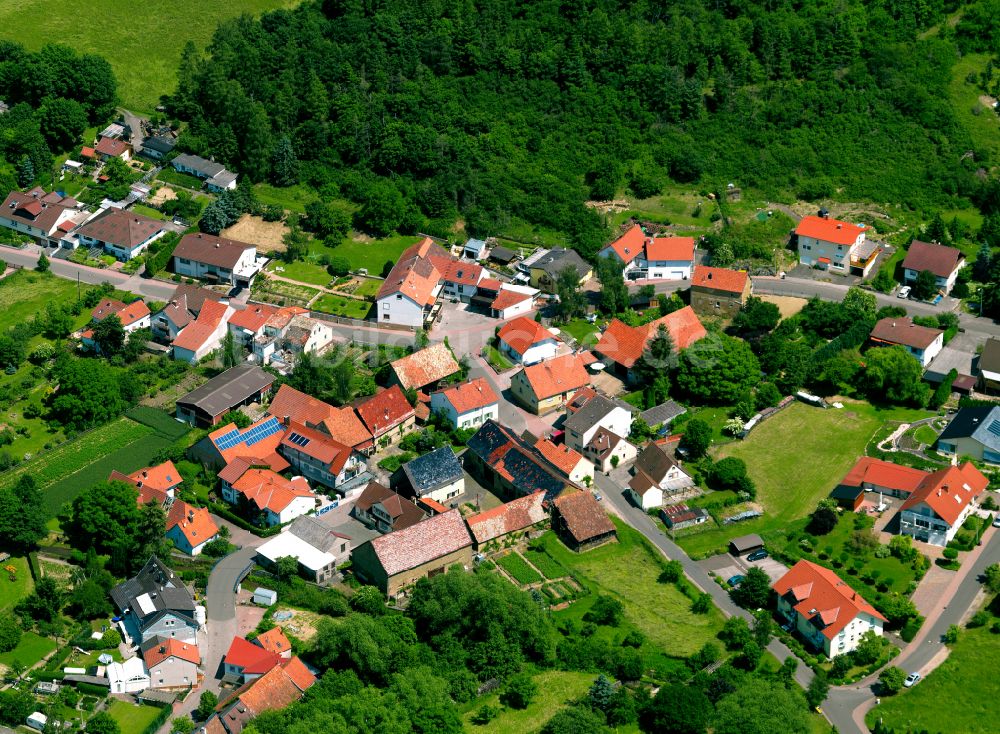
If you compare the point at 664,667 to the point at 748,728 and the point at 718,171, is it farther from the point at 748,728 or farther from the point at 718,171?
the point at 718,171

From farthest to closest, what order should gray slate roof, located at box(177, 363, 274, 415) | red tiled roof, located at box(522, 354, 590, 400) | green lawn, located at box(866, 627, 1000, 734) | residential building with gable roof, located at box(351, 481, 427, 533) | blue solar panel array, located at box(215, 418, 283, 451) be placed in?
1. red tiled roof, located at box(522, 354, 590, 400)
2. gray slate roof, located at box(177, 363, 274, 415)
3. blue solar panel array, located at box(215, 418, 283, 451)
4. residential building with gable roof, located at box(351, 481, 427, 533)
5. green lawn, located at box(866, 627, 1000, 734)

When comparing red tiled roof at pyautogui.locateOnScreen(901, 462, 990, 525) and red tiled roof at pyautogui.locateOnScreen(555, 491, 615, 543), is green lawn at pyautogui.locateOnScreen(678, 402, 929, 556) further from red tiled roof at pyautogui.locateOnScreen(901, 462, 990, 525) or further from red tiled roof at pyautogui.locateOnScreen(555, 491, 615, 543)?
red tiled roof at pyautogui.locateOnScreen(901, 462, 990, 525)

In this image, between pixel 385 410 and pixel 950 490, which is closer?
pixel 950 490

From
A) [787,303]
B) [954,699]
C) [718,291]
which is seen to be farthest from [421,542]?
[787,303]

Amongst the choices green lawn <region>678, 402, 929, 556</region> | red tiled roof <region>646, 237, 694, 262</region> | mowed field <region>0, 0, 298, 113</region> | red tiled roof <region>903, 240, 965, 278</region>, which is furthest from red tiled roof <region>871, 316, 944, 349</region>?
mowed field <region>0, 0, 298, 113</region>

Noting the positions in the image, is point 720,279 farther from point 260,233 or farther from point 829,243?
point 260,233

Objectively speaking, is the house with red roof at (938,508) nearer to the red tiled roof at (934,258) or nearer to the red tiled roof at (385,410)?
the red tiled roof at (934,258)
